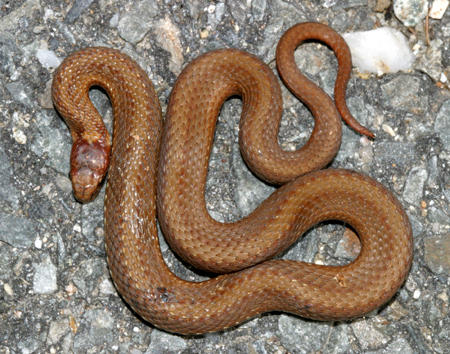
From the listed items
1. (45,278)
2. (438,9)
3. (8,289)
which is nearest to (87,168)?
(45,278)

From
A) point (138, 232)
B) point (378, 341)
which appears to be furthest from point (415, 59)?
point (138, 232)

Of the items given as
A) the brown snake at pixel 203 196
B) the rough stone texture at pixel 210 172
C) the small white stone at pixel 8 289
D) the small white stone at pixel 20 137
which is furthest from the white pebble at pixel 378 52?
the small white stone at pixel 8 289

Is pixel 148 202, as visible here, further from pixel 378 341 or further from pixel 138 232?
pixel 378 341

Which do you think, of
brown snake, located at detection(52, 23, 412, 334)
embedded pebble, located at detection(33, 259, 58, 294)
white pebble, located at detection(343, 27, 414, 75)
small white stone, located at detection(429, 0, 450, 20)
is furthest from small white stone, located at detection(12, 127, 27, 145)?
small white stone, located at detection(429, 0, 450, 20)

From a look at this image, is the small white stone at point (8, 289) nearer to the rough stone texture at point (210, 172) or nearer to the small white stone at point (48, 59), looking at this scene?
the rough stone texture at point (210, 172)

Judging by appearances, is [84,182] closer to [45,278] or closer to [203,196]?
[45,278]
